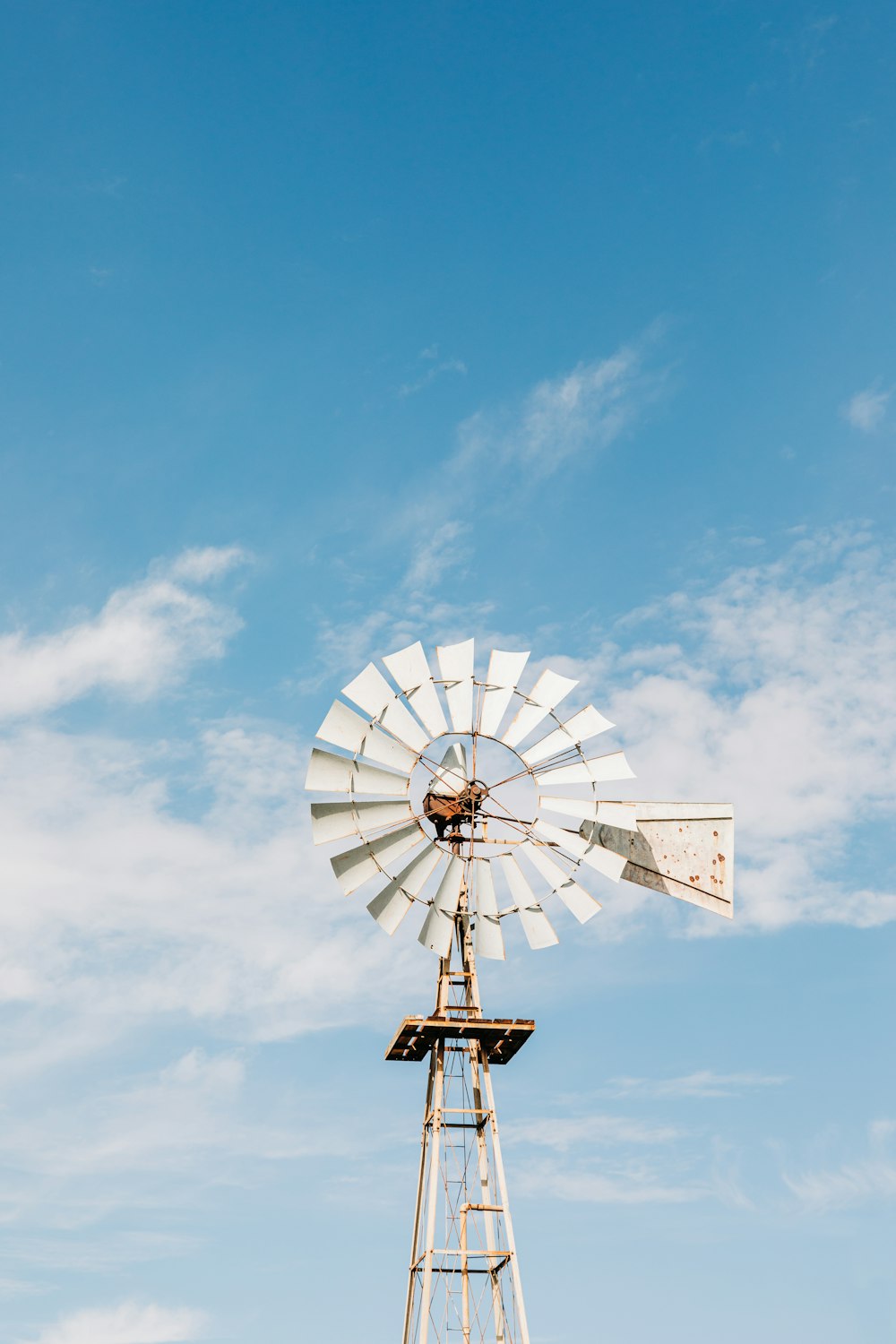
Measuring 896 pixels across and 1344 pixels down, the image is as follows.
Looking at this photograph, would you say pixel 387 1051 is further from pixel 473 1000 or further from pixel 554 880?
pixel 554 880

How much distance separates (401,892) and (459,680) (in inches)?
136

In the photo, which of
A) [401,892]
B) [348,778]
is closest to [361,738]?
[348,778]

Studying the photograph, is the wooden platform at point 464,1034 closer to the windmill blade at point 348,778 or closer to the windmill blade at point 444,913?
the windmill blade at point 444,913

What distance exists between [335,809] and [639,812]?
5220 mm

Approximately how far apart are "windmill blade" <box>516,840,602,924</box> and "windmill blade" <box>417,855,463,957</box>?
3.94ft

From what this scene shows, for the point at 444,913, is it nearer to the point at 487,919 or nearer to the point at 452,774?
the point at 487,919

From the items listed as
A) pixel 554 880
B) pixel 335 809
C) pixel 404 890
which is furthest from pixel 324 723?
pixel 554 880

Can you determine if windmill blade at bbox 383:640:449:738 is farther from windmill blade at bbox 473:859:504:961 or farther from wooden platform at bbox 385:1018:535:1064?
wooden platform at bbox 385:1018:535:1064

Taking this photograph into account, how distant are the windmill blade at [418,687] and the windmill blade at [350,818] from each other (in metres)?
1.36

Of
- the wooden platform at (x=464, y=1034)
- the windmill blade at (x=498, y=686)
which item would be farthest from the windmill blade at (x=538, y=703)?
the wooden platform at (x=464, y=1034)

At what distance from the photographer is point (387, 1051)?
22.1 m

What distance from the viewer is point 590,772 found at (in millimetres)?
22688

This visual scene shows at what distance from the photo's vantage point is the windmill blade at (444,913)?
2169cm

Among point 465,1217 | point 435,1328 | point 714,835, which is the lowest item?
point 435,1328
